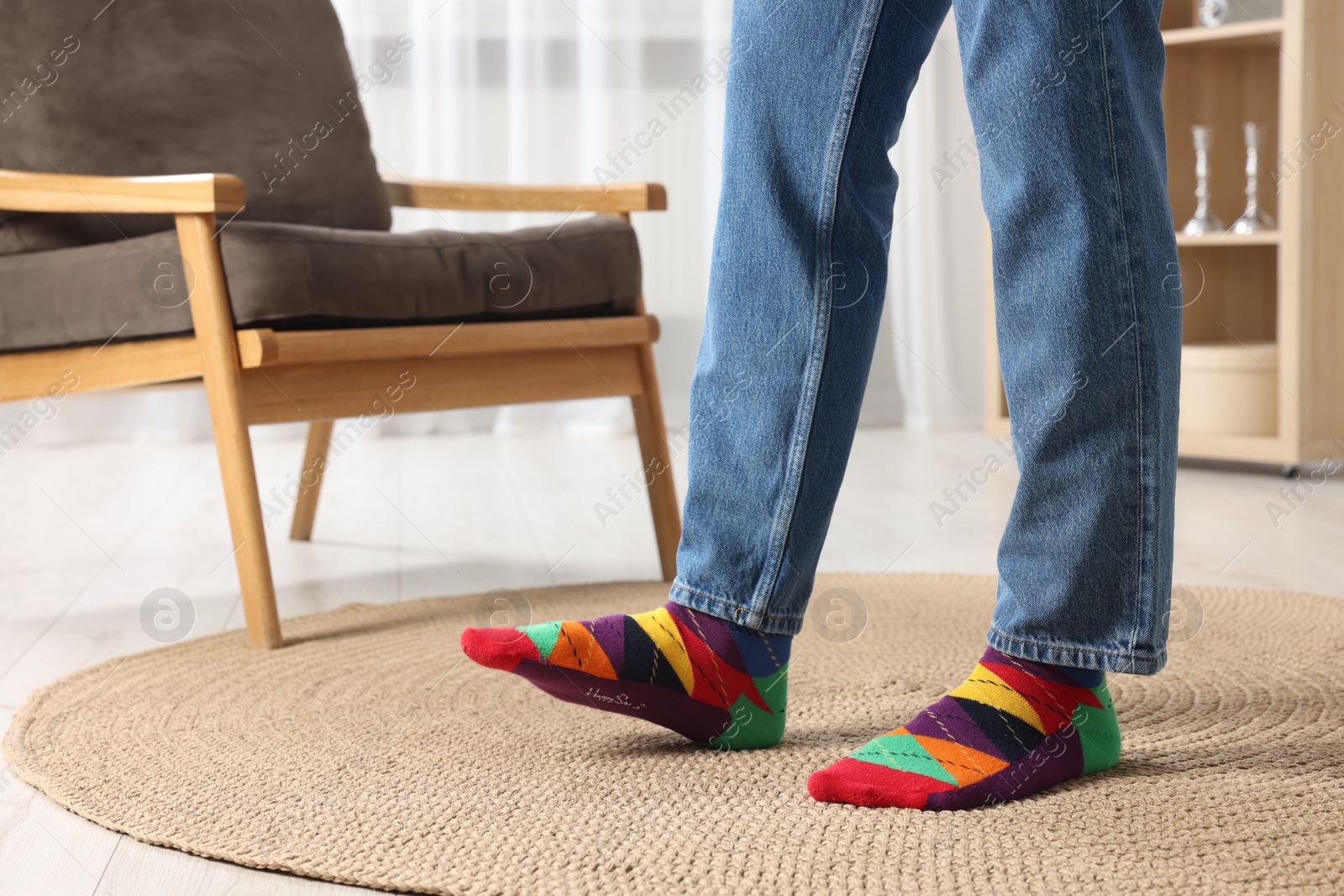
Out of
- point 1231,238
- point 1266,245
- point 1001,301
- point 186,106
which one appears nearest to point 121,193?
point 186,106

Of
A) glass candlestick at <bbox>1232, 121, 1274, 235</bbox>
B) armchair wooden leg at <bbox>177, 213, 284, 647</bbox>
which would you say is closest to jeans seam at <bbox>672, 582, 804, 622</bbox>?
armchair wooden leg at <bbox>177, 213, 284, 647</bbox>

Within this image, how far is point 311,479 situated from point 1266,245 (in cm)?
188

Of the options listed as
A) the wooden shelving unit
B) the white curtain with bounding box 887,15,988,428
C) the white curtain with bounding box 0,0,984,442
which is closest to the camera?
the wooden shelving unit

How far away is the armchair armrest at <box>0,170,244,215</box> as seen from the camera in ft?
3.47

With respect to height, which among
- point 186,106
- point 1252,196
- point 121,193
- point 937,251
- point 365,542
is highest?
point 186,106

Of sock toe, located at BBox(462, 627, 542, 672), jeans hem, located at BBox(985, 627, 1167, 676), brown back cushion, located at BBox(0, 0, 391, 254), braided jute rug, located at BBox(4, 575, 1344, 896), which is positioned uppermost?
brown back cushion, located at BBox(0, 0, 391, 254)

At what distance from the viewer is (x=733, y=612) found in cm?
71

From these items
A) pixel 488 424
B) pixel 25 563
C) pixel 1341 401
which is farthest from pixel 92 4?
pixel 1341 401

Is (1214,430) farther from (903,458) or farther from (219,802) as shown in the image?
(219,802)

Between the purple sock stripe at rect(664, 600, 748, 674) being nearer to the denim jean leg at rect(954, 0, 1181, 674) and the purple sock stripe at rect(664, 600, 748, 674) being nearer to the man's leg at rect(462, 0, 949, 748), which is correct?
the man's leg at rect(462, 0, 949, 748)

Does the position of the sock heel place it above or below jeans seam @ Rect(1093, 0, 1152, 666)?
below

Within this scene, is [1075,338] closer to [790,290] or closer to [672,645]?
[790,290]

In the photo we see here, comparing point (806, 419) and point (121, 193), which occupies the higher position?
point (121, 193)

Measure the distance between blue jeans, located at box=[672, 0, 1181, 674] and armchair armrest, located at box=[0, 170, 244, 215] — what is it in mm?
535
